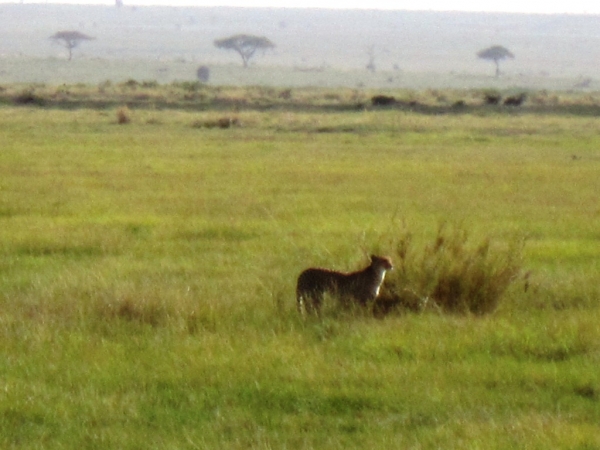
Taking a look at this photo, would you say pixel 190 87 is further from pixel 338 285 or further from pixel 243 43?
pixel 243 43

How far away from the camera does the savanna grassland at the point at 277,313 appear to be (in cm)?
568

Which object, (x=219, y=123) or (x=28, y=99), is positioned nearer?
(x=219, y=123)

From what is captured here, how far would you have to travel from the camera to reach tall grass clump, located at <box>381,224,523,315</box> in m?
8.34

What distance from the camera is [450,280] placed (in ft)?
27.7

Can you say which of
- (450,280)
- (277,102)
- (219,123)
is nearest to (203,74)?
(277,102)

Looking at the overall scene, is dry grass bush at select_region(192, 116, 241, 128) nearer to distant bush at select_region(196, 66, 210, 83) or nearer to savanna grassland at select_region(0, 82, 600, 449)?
savanna grassland at select_region(0, 82, 600, 449)

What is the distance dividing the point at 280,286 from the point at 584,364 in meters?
2.90

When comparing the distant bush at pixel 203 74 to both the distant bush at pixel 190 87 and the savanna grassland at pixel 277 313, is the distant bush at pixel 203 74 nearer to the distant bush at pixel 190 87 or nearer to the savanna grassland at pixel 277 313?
the distant bush at pixel 190 87

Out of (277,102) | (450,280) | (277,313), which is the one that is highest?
(277,102)

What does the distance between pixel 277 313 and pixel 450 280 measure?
1.36m

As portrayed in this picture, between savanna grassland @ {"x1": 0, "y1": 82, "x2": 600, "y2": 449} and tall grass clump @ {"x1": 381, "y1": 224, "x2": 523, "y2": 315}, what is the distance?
1.5 inches

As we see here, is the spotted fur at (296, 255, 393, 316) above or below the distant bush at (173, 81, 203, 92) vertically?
below

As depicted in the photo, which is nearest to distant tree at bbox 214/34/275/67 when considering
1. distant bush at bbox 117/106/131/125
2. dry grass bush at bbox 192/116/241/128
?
distant bush at bbox 117/106/131/125

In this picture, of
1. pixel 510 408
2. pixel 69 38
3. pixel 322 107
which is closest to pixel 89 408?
pixel 510 408
